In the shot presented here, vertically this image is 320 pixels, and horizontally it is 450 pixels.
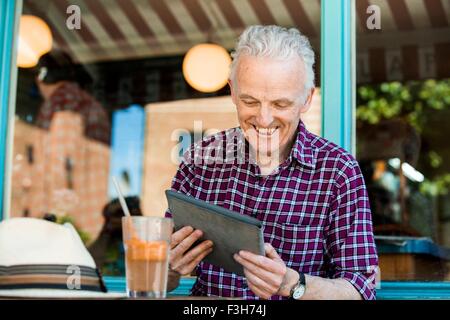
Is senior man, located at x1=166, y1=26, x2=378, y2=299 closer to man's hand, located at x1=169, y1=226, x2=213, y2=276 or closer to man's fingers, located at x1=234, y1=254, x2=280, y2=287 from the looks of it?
man's hand, located at x1=169, y1=226, x2=213, y2=276

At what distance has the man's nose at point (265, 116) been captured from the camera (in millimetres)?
2381

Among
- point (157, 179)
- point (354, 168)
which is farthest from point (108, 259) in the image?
point (354, 168)

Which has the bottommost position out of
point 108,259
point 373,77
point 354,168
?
point 108,259

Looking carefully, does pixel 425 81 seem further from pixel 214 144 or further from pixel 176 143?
pixel 214 144

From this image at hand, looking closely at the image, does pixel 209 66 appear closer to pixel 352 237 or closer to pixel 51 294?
pixel 352 237

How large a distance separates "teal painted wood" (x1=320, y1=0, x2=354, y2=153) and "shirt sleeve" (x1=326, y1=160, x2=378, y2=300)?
68 cm

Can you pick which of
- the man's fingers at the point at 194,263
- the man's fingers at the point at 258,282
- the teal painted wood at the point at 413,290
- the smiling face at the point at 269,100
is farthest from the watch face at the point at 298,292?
the teal painted wood at the point at 413,290

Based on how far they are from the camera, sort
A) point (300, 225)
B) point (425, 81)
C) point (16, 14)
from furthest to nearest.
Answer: point (425, 81), point (16, 14), point (300, 225)

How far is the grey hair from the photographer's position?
2348mm

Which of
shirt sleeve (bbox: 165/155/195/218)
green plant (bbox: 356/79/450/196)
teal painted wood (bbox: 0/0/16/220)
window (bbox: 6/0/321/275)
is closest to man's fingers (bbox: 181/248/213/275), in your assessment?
shirt sleeve (bbox: 165/155/195/218)

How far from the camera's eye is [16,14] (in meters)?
3.42

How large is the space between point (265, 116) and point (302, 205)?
0.91 feet

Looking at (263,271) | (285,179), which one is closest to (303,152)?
(285,179)

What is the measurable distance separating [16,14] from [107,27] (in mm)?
2985
